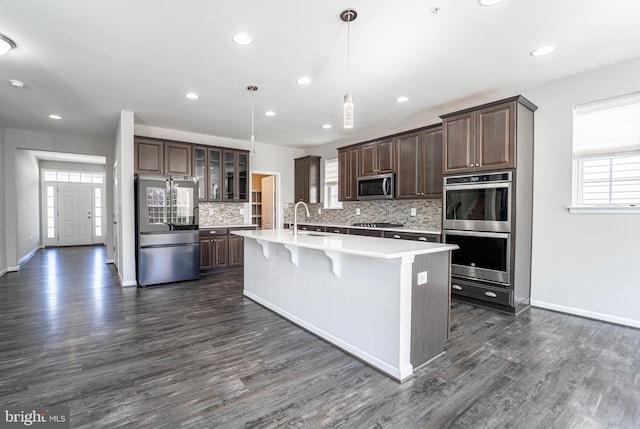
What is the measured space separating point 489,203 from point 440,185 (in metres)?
0.93

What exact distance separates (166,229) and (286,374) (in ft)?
11.6

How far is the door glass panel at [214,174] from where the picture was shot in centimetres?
592

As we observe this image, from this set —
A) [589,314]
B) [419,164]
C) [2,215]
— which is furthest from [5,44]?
[589,314]

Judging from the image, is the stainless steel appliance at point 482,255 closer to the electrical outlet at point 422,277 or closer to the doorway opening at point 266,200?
the electrical outlet at point 422,277

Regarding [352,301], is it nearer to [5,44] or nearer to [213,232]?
[5,44]

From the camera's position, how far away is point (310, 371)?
2.27m

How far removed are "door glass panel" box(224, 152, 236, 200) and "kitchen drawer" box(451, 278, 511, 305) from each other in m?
4.41

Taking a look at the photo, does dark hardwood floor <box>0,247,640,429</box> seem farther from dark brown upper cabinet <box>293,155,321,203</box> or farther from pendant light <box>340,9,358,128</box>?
dark brown upper cabinet <box>293,155,321,203</box>

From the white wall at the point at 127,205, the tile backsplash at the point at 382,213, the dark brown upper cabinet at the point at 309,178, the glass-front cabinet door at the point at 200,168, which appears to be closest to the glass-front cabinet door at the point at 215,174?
the glass-front cabinet door at the point at 200,168

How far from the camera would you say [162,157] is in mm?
5328

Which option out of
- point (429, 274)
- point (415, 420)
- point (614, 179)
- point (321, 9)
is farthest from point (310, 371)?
point (614, 179)

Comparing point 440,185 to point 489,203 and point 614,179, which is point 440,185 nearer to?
point 489,203

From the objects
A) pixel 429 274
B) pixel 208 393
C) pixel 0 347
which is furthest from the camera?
pixel 0 347

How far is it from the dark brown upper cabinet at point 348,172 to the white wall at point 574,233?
2810 millimetres
